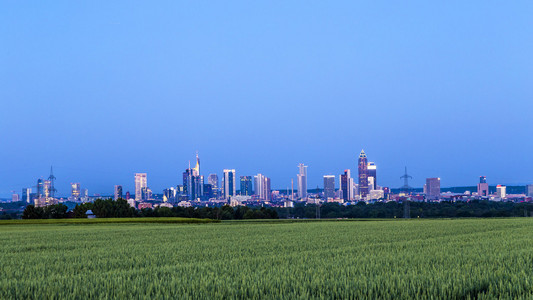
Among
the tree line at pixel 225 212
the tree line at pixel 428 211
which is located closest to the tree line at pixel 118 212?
the tree line at pixel 225 212

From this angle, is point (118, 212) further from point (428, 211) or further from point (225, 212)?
point (428, 211)

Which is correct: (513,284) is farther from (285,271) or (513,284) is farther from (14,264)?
(14,264)

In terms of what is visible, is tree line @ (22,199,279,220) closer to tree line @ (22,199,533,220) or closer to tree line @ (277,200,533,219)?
tree line @ (22,199,533,220)

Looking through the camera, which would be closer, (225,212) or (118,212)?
(118,212)

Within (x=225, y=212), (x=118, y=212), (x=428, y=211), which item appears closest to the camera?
(x=118, y=212)

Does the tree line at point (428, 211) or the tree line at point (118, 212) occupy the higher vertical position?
the tree line at point (118, 212)

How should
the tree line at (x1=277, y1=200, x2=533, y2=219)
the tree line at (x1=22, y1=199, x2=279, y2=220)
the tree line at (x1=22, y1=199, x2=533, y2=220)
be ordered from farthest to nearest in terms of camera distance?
the tree line at (x1=277, y1=200, x2=533, y2=219)
the tree line at (x1=22, y1=199, x2=533, y2=220)
the tree line at (x1=22, y1=199, x2=279, y2=220)

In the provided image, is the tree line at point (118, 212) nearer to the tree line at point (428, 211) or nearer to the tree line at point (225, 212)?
the tree line at point (225, 212)

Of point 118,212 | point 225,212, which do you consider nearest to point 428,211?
point 225,212

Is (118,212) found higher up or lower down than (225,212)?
higher up

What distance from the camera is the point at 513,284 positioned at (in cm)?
980

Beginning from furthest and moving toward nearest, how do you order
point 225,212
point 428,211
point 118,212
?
point 428,211 → point 225,212 → point 118,212

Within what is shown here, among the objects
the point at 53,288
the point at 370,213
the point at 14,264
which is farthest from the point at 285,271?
the point at 370,213

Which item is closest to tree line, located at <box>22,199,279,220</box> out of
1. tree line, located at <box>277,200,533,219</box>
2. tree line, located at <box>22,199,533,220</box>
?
tree line, located at <box>22,199,533,220</box>
